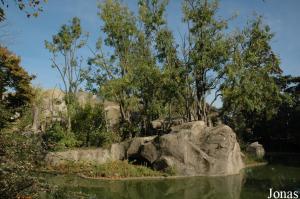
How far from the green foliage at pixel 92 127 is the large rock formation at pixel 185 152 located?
1714mm

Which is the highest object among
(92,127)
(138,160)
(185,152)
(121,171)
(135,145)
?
(92,127)

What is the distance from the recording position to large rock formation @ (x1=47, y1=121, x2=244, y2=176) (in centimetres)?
2009

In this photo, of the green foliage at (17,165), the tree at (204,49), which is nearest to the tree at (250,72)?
the tree at (204,49)

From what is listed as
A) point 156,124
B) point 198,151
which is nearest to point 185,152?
point 198,151

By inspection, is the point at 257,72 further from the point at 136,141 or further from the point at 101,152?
the point at 101,152

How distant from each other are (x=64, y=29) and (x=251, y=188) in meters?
17.1

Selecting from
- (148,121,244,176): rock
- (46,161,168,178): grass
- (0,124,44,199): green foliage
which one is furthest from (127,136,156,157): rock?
(0,124,44,199): green foliage

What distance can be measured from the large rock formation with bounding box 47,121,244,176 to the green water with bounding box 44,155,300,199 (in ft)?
3.91

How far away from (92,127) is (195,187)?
427 inches

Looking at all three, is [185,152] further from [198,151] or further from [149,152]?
[149,152]

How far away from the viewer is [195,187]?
1612 cm

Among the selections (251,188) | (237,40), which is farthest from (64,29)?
(251,188)

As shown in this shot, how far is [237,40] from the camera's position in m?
25.6

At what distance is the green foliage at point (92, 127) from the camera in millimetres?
24047
